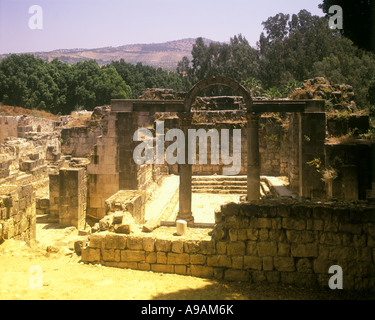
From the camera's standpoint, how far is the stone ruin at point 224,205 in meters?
7.06

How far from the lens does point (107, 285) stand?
655 cm

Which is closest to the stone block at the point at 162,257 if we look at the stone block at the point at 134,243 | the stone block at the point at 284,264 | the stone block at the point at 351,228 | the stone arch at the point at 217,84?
the stone block at the point at 134,243

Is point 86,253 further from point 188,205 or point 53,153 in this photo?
point 53,153

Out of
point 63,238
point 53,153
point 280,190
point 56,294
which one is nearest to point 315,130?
point 280,190

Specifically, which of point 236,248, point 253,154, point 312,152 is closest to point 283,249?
point 236,248

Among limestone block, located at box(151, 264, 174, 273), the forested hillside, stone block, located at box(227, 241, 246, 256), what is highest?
the forested hillside

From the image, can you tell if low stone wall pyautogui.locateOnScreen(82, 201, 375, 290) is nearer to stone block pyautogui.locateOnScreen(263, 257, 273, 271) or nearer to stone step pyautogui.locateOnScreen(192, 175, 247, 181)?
stone block pyautogui.locateOnScreen(263, 257, 273, 271)

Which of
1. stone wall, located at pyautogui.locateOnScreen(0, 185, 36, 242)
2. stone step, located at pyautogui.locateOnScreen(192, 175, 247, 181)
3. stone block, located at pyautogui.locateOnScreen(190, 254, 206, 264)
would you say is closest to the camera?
stone block, located at pyautogui.locateOnScreen(190, 254, 206, 264)

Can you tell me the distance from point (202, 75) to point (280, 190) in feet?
122

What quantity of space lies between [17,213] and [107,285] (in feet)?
12.0

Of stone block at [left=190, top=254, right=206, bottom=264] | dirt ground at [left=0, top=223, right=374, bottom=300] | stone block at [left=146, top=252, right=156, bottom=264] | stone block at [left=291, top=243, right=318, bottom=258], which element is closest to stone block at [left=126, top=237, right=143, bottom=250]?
stone block at [left=146, top=252, right=156, bottom=264]

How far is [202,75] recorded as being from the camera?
2032 inches

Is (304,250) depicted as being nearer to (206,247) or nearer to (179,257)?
(206,247)

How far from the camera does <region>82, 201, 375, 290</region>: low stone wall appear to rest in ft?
22.7
